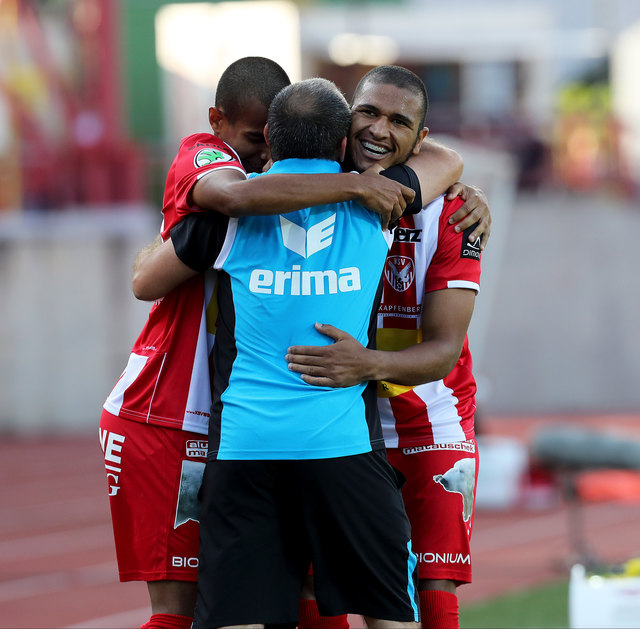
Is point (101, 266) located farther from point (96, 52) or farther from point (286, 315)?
point (286, 315)

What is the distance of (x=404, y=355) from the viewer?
10.9ft

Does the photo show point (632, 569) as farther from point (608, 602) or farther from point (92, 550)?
point (92, 550)

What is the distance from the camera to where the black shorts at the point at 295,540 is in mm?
3082

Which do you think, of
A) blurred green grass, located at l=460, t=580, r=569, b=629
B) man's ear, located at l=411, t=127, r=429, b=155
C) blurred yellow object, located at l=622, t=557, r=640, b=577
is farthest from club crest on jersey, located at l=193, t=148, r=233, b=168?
blurred green grass, located at l=460, t=580, r=569, b=629

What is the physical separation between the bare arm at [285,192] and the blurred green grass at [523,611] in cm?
398

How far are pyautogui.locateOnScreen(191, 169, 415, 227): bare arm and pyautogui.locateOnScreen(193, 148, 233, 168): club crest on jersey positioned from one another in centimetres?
12

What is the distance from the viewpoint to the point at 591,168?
86.3 ft

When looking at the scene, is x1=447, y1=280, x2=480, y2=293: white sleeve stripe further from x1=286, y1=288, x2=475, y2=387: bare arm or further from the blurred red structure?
the blurred red structure

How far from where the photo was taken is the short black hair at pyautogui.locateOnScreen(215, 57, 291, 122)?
137 inches

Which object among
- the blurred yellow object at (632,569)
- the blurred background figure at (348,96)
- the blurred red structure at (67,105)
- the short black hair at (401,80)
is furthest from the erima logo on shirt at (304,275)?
the blurred red structure at (67,105)

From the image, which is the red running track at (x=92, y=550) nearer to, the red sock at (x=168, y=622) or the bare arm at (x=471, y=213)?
the red sock at (x=168, y=622)

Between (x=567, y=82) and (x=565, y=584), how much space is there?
112 feet

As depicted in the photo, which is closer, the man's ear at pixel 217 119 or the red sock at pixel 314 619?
the man's ear at pixel 217 119

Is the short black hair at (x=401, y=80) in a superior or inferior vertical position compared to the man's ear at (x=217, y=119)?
superior
